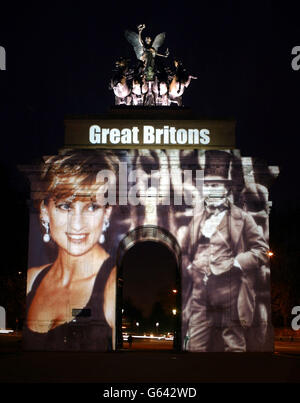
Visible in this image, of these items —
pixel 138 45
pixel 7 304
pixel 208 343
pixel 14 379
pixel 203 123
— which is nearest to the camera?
pixel 14 379

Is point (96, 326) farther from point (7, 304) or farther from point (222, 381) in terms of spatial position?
point (7, 304)

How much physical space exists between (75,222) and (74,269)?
8.74 ft

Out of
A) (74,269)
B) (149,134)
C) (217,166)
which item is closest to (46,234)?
(74,269)

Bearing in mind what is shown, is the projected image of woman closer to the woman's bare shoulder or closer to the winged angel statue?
the woman's bare shoulder

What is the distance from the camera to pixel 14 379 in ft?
61.4

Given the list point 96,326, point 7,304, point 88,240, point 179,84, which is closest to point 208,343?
point 96,326

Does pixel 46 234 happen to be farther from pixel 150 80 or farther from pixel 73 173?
pixel 150 80

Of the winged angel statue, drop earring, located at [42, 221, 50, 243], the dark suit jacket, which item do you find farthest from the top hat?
drop earring, located at [42, 221, 50, 243]

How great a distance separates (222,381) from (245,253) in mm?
19046

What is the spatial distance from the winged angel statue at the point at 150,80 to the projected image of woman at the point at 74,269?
5.55m

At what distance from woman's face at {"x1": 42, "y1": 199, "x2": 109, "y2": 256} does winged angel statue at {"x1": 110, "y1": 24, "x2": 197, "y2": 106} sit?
24.7 ft

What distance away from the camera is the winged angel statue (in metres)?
40.9

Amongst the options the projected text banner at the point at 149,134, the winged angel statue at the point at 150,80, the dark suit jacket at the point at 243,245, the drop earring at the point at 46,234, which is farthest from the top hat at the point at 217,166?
the drop earring at the point at 46,234

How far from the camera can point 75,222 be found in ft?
124
